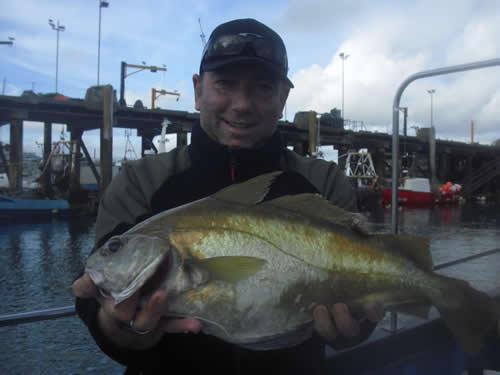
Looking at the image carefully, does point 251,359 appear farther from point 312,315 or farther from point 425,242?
point 425,242

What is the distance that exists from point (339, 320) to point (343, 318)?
24 millimetres

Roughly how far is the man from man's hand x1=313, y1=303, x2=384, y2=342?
0.5 inches

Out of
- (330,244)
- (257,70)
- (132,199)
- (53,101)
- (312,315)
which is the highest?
(53,101)

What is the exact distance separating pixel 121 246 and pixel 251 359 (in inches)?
41.5

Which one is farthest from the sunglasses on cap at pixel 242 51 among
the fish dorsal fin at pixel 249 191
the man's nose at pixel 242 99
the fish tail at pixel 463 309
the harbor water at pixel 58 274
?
the harbor water at pixel 58 274

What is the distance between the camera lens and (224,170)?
8.55ft

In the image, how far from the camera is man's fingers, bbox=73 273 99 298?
1827 millimetres

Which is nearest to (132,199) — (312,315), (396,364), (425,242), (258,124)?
(258,124)

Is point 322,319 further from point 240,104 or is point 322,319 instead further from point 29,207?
point 29,207

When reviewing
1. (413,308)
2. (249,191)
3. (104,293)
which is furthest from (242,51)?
(413,308)

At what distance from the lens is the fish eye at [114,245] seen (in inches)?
70.7

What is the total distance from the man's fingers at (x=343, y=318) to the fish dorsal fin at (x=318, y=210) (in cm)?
40

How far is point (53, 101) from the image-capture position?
90.0ft

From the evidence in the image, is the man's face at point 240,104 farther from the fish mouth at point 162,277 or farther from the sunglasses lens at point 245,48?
the fish mouth at point 162,277
